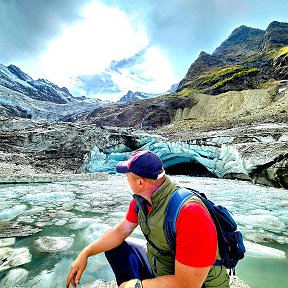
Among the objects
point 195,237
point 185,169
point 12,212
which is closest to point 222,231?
point 195,237

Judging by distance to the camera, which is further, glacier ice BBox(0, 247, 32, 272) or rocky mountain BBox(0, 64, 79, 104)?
rocky mountain BBox(0, 64, 79, 104)

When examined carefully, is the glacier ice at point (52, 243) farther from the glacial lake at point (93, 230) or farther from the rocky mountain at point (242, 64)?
the rocky mountain at point (242, 64)

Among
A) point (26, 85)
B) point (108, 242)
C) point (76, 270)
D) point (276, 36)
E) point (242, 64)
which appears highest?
point (276, 36)

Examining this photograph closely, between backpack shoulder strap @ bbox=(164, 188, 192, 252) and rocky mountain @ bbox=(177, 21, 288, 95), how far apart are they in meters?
70.6

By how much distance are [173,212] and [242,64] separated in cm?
10160

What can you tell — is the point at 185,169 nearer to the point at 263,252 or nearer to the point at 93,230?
the point at 93,230

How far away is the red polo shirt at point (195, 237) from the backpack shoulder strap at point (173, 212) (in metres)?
0.05

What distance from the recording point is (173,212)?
1689 millimetres

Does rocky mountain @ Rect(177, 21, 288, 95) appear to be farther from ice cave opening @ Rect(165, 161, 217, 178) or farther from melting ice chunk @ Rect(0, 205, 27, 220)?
melting ice chunk @ Rect(0, 205, 27, 220)

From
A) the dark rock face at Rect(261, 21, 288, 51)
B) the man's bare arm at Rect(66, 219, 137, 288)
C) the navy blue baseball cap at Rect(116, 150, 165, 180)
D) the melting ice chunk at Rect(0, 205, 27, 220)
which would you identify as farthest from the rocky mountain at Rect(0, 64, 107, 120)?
the dark rock face at Rect(261, 21, 288, 51)

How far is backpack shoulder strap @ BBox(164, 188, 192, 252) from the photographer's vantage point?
1677 millimetres

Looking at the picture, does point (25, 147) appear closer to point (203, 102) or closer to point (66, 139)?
point (66, 139)

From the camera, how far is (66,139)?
22312 millimetres

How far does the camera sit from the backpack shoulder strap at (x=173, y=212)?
1.68 m
